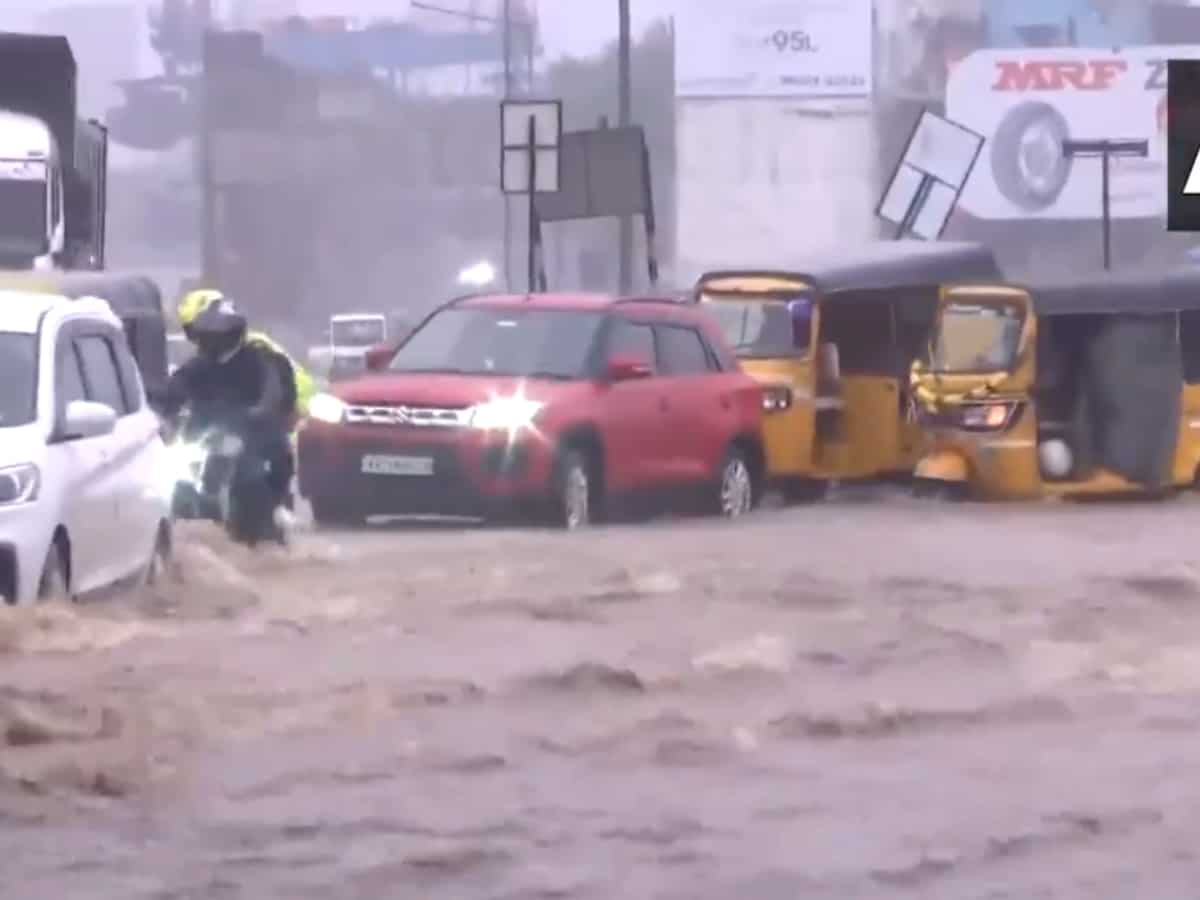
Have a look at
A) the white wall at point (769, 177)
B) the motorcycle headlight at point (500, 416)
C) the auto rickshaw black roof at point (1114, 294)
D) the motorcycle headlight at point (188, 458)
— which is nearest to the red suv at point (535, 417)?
the motorcycle headlight at point (500, 416)

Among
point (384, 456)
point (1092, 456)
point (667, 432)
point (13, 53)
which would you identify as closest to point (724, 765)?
point (384, 456)

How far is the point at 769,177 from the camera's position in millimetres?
60469

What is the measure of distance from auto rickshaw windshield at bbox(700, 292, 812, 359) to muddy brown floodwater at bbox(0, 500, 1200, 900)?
7.05 m

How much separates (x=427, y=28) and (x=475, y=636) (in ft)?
215

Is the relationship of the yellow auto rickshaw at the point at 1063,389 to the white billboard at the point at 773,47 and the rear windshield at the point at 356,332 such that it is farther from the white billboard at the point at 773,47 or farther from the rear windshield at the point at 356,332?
the white billboard at the point at 773,47

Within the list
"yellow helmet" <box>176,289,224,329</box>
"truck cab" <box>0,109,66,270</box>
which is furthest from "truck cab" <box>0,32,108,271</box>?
"yellow helmet" <box>176,289,224,329</box>

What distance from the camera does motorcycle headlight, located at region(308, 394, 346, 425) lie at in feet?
65.4

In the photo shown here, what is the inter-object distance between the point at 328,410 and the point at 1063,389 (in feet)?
22.5

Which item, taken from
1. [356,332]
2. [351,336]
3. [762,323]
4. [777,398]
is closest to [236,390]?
[777,398]

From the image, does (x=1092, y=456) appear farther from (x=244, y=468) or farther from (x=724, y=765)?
(x=724, y=765)

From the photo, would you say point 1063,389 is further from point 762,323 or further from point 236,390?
point 236,390

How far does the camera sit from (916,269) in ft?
88.9

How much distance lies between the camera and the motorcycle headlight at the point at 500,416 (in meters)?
19.6

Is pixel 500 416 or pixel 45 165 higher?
pixel 45 165
